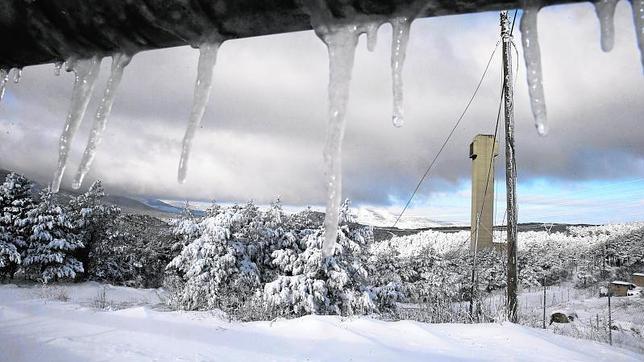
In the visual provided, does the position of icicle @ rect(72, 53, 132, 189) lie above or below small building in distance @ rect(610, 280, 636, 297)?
above

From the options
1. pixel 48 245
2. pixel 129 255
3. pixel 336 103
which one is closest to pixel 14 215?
pixel 48 245

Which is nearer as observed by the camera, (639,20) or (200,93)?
(639,20)

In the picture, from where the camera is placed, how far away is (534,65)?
3.50ft

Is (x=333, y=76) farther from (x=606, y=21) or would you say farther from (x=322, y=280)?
(x=322, y=280)

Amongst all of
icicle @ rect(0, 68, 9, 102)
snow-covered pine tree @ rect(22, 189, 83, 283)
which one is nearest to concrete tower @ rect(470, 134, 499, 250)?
icicle @ rect(0, 68, 9, 102)

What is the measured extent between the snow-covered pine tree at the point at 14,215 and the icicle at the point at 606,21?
26.6 metres

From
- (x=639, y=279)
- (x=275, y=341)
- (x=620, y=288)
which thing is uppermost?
(x=639, y=279)

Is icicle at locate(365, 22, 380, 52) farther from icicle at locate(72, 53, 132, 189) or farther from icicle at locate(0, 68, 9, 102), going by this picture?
icicle at locate(0, 68, 9, 102)

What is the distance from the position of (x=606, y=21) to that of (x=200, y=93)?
126cm

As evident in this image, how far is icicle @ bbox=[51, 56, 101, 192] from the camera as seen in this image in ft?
4.17

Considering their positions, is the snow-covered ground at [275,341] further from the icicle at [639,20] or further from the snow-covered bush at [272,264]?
the icicle at [639,20]

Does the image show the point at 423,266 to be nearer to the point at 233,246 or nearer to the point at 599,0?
the point at 233,246

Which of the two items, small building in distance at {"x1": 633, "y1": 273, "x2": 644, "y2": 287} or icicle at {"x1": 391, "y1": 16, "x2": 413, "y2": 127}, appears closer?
icicle at {"x1": 391, "y1": 16, "x2": 413, "y2": 127}

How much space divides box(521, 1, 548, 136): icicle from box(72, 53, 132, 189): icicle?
1.24 m
